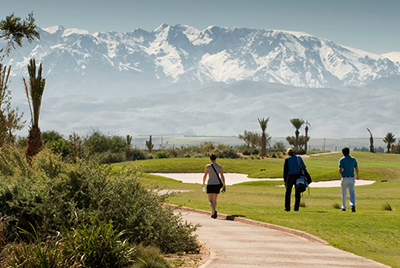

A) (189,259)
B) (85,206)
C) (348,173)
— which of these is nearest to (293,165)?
(348,173)

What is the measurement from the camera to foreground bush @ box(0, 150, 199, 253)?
10633 millimetres

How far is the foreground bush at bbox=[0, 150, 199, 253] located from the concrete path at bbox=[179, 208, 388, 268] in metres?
1.05

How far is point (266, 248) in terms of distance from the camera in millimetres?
12023

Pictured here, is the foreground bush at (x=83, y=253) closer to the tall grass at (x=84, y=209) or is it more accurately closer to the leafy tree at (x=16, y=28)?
the tall grass at (x=84, y=209)

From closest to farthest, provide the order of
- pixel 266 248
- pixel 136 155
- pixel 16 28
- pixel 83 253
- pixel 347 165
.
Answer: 1. pixel 83 253
2. pixel 266 248
3. pixel 347 165
4. pixel 16 28
5. pixel 136 155

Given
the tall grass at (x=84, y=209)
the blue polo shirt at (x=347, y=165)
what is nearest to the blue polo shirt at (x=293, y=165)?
the blue polo shirt at (x=347, y=165)

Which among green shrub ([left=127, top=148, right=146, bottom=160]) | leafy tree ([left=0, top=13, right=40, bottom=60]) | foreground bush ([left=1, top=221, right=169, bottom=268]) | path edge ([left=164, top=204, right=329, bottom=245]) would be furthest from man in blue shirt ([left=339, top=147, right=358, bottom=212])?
green shrub ([left=127, top=148, right=146, bottom=160])

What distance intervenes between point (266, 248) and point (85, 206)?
3994 millimetres

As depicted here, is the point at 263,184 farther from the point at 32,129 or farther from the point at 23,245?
the point at 23,245

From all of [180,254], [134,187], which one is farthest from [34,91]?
[180,254]

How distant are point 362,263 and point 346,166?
8970mm

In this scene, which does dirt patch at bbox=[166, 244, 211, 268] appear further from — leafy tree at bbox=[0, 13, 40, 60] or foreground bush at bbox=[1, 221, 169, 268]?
leafy tree at bbox=[0, 13, 40, 60]

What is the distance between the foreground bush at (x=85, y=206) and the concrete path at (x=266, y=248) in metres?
1.05

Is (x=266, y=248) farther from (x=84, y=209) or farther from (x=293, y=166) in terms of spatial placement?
(x=293, y=166)
